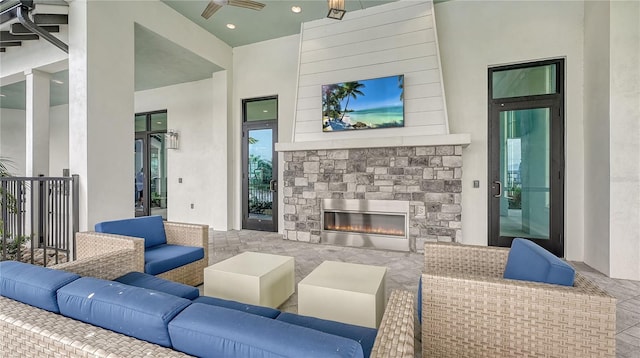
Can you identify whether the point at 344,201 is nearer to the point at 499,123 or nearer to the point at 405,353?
the point at 499,123

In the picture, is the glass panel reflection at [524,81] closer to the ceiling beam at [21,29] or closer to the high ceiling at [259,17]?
the high ceiling at [259,17]

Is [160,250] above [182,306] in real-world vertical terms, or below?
below

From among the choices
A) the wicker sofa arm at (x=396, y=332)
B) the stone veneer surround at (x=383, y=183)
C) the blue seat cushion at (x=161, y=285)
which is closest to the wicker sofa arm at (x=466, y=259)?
the wicker sofa arm at (x=396, y=332)

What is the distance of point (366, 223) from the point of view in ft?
15.5

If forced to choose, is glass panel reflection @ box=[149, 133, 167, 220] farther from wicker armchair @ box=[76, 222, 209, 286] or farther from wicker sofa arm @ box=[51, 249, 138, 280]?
wicker sofa arm @ box=[51, 249, 138, 280]

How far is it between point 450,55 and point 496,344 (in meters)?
4.23

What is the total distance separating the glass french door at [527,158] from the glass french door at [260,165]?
385 cm

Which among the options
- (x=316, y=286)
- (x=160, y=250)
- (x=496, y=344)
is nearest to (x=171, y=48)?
(x=160, y=250)

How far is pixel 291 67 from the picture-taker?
5586 millimetres

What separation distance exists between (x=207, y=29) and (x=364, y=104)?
3282 millimetres

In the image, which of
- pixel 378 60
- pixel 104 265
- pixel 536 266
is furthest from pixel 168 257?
pixel 378 60

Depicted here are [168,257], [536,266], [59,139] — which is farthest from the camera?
[59,139]

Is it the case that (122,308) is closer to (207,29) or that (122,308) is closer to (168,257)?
(168,257)

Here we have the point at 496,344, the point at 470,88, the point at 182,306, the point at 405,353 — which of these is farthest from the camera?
the point at 470,88
